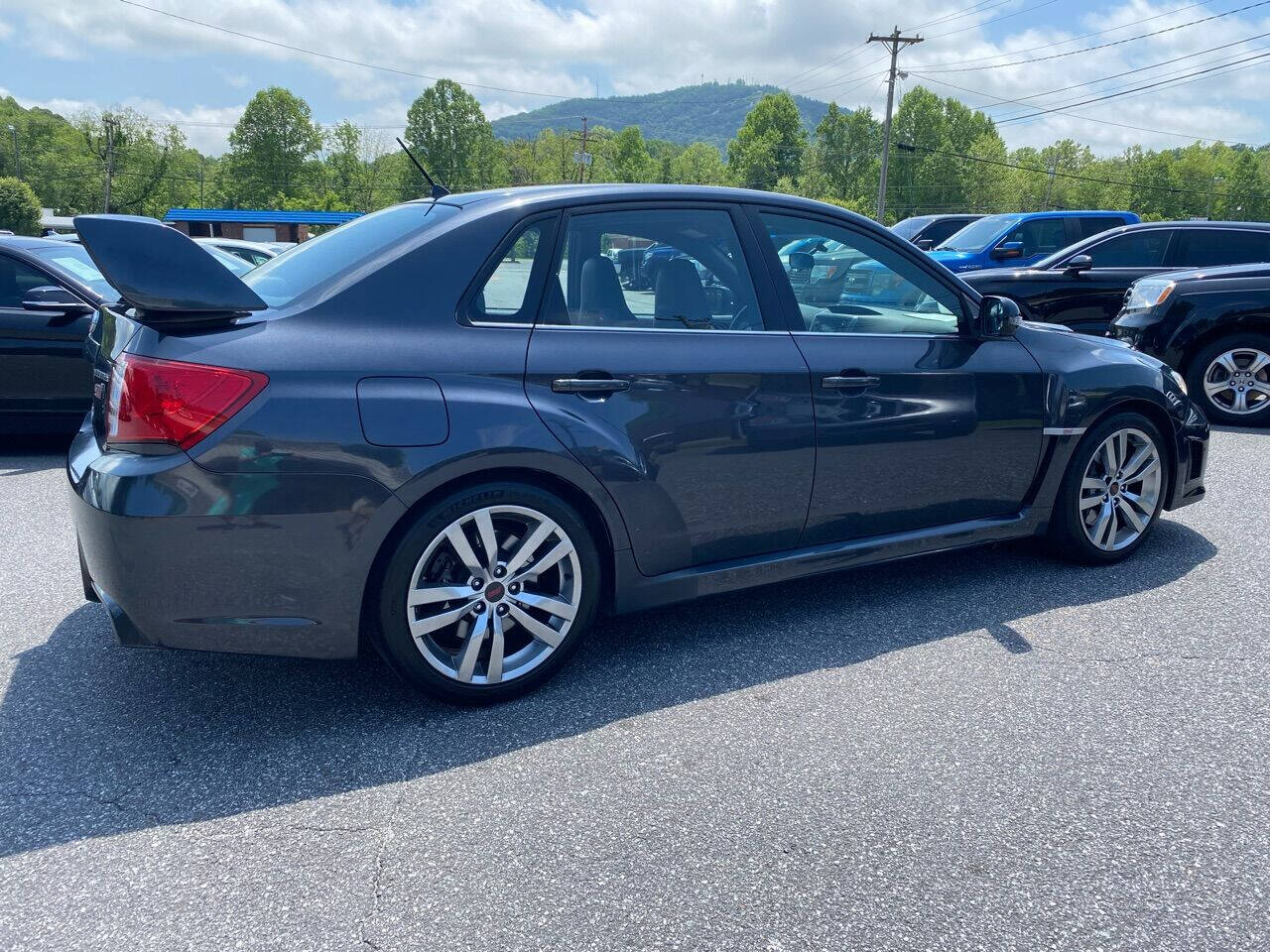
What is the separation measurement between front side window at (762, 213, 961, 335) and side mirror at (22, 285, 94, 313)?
5.04 meters

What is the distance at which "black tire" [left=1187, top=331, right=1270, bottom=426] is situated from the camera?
7.82 metres

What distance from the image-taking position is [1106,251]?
1012 centimetres

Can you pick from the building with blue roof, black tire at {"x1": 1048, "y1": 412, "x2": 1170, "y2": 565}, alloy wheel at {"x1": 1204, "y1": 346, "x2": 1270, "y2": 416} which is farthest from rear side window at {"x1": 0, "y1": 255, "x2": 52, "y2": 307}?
the building with blue roof

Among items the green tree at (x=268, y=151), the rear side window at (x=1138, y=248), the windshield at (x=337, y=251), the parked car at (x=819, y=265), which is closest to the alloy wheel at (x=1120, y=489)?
the parked car at (x=819, y=265)

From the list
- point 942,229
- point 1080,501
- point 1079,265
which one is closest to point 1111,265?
point 1079,265

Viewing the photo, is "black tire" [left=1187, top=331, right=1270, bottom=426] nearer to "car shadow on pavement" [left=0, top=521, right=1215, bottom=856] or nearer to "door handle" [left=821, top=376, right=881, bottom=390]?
"car shadow on pavement" [left=0, top=521, right=1215, bottom=856]

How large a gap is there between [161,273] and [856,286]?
2473 millimetres

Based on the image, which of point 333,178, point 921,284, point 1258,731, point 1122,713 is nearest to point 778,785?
point 1122,713

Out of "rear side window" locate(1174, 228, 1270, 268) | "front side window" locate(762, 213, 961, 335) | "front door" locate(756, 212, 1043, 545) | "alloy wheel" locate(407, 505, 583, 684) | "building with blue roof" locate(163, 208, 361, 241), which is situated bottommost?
"alloy wheel" locate(407, 505, 583, 684)

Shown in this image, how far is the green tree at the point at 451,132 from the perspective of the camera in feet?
325

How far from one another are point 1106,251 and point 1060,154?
11521cm

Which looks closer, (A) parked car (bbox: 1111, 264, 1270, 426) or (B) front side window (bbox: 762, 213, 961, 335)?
(B) front side window (bbox: 762, 213, 961, 335)

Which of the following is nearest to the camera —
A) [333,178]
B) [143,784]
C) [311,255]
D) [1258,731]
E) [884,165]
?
[143,784]

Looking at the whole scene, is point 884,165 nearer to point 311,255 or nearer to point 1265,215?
point 311,255
